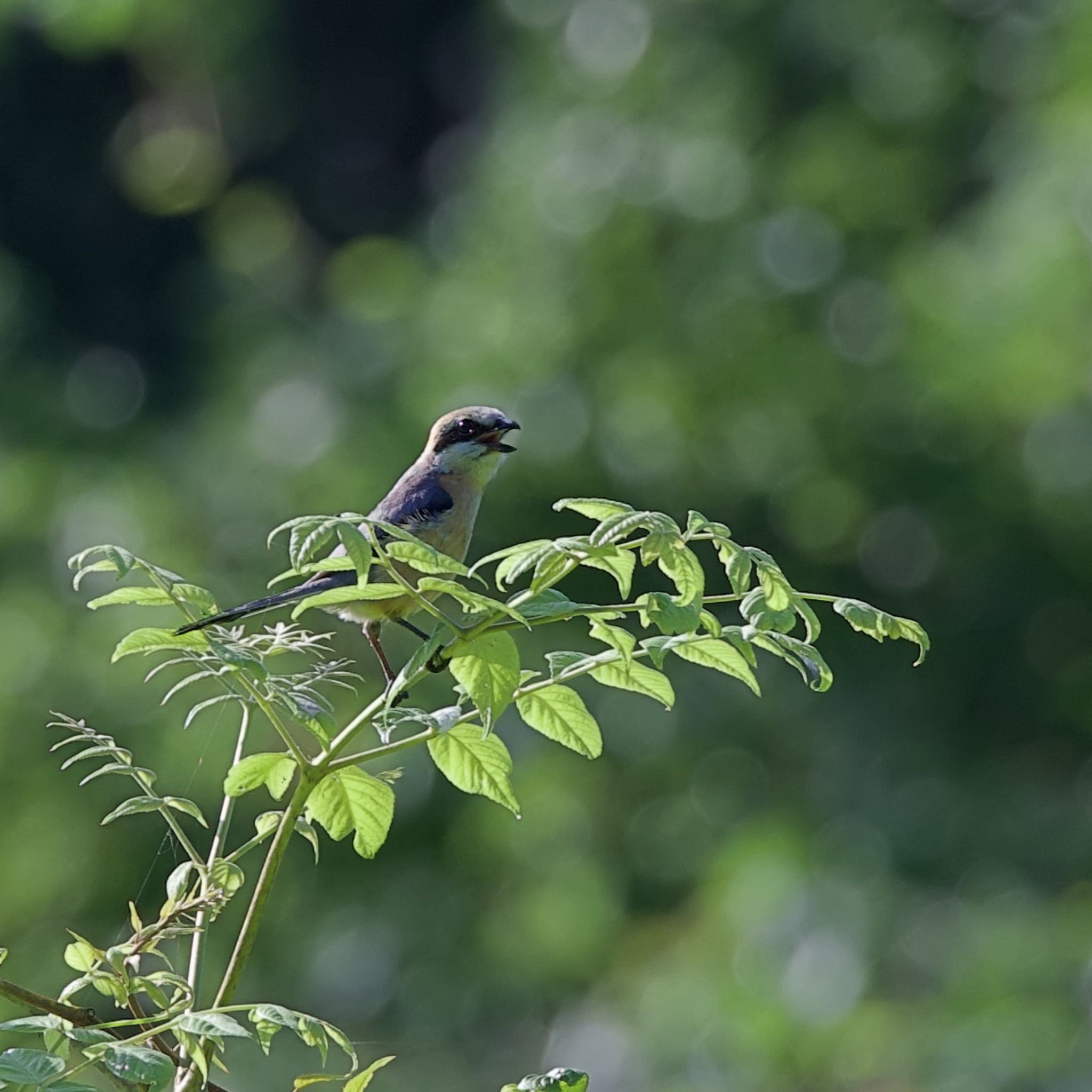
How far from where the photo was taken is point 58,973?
6.46m

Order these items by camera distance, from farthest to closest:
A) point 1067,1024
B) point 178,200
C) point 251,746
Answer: point 178,200, point 251,746, point 1067,1024

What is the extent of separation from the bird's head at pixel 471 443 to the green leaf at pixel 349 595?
245 centimetres

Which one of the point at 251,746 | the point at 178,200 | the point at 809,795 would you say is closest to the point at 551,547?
the point at 251,746

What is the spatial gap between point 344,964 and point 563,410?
227 centimetres

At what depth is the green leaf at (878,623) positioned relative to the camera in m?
1.65

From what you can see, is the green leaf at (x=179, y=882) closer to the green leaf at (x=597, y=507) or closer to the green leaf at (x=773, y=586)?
the green leaf at (x=597, y=507)

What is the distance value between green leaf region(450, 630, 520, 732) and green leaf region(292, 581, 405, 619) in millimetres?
74

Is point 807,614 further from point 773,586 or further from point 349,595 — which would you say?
point 349,595

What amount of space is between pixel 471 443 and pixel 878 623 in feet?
8.54

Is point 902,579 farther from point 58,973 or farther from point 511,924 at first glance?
point 58,973

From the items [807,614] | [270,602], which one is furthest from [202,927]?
[270,602]

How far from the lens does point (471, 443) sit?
4.19m

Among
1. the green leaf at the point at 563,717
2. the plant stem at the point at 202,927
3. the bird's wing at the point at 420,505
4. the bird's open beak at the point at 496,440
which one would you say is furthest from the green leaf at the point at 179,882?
the bird's open beak at the point at 496,440

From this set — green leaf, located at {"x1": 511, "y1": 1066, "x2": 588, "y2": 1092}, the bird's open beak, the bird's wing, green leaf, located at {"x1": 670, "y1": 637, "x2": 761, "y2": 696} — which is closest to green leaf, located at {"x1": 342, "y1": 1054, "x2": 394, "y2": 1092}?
green leaf, located at {"x1": 511, "y1": 1066, "x2": 588, "y2": 1092}
